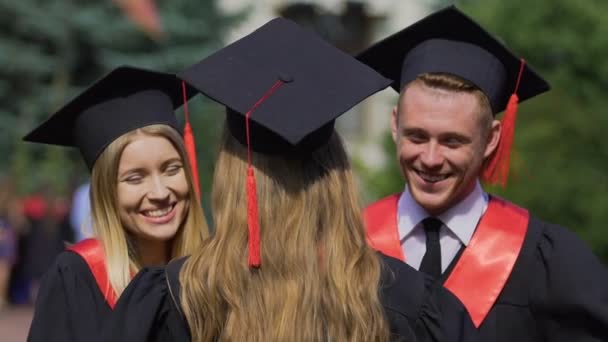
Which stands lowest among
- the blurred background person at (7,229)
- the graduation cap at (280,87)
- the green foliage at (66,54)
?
the blurred background person at (7,229)

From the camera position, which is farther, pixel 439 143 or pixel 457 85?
pixel 457 85

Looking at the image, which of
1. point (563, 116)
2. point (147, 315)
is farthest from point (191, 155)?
point (563, 116)

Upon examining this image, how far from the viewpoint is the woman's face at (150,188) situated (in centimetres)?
431

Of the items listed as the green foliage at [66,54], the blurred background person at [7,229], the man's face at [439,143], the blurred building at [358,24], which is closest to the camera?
the man's face at [439,143]

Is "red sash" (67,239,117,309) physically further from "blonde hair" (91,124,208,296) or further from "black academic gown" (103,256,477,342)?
"black academic gown" (103,256,477,342)

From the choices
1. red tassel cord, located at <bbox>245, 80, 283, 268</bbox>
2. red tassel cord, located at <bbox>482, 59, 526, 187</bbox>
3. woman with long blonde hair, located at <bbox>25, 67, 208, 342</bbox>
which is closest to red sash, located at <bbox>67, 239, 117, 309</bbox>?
woman with long blonde hair, located at <bbox>25, 67, 208, 342</bbox>

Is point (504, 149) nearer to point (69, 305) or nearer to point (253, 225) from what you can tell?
point (253, 225)

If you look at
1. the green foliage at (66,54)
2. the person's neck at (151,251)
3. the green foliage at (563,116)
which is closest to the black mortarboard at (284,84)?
the person's neck at (151,251)

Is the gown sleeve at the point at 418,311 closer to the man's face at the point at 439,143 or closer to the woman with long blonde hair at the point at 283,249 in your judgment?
the woman with long blonde hair at the point at 283,249

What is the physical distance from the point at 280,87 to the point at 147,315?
0.77 metres

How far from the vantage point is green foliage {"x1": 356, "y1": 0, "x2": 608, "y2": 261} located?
500 inches

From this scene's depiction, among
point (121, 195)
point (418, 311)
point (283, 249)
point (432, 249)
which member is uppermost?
point (121, 195)

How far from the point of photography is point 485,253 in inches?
162

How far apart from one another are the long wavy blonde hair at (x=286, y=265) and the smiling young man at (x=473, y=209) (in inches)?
28.8
